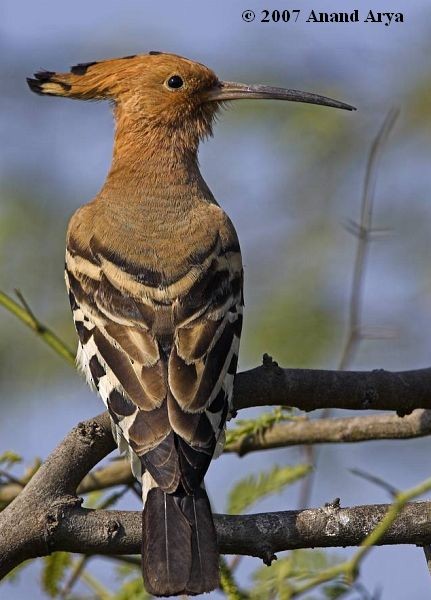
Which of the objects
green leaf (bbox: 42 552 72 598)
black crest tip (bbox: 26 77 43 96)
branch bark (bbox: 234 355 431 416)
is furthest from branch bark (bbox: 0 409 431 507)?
black crest tip (bbox: 26 77 43 96)

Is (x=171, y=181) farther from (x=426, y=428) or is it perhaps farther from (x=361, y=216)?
(x=426, y=428)

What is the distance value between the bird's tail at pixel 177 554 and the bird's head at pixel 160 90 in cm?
213

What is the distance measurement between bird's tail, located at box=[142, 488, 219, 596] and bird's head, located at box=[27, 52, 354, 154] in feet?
6.98

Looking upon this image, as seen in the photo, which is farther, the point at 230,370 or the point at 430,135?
the point at 430,135

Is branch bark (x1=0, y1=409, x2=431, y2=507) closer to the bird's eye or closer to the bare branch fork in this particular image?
the bare branch fork

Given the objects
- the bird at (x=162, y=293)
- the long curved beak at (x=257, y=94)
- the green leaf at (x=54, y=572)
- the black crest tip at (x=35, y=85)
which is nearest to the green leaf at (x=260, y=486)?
the bird at (x=162, y=293)

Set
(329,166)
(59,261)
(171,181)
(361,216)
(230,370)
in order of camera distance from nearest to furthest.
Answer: (230,370)
(361,216)
(171,181)
(59,261)
(329,166)

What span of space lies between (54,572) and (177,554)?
494 mm

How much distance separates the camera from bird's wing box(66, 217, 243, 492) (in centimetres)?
310

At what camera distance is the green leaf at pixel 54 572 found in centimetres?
321

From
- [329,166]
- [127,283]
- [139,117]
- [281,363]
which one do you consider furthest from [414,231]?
[127,283]

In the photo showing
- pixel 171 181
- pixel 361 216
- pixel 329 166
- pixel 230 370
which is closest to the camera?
pixel 230 370

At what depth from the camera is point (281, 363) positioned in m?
4.55

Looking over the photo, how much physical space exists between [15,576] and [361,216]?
5.57ft
